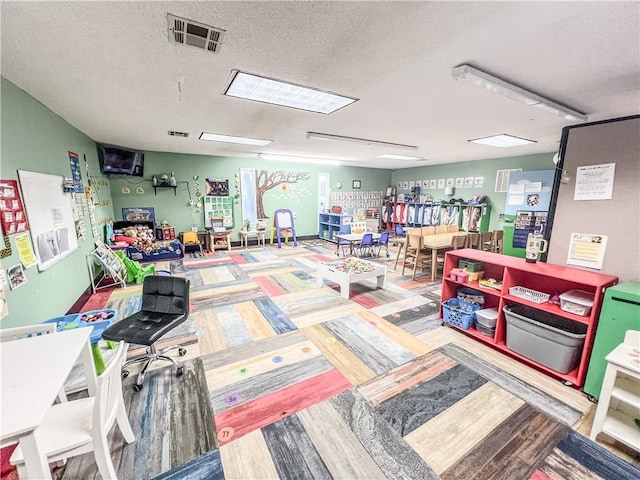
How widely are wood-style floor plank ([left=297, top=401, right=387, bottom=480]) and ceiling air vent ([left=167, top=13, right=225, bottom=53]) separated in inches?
102

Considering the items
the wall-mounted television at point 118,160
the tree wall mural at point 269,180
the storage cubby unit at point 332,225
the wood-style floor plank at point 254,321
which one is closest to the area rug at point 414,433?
the wood-style floor plank at point 254,321

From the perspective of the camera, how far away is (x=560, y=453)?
1602 millimetres

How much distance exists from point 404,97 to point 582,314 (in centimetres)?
245

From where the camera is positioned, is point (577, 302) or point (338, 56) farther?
point (577, 302)

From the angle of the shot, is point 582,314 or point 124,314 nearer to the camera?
point 582,314

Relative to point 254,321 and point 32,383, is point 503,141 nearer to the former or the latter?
point 254,321

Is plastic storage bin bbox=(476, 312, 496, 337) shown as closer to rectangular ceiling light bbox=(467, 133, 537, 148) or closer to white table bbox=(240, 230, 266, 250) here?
rectangular ceiling light bbox=(467, 133, 537, 148)

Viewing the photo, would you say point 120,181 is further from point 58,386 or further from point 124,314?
point 58,386

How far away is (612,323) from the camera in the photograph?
186 centimetres

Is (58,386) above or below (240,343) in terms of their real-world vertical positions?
above

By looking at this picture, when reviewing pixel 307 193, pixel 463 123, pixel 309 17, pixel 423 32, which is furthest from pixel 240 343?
pixel 307 193

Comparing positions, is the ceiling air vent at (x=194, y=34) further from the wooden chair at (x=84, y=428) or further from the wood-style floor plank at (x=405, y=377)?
the wood-style floor plank at (x=405, y=377)

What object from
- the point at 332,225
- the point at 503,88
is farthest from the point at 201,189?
the point at 503,88

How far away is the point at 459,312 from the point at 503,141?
11.5ft
